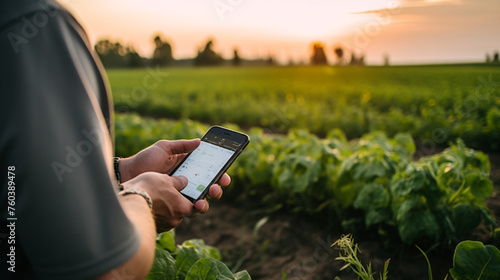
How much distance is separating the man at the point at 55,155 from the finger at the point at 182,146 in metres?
1.07

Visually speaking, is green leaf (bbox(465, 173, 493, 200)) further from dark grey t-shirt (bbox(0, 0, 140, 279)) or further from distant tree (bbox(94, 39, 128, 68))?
distant tree (bbox(94, 39, 128, 68))

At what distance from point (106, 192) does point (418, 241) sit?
2380 millimetres

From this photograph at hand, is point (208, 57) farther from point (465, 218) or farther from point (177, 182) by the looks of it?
point (177, 182)

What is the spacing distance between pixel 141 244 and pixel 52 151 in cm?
31

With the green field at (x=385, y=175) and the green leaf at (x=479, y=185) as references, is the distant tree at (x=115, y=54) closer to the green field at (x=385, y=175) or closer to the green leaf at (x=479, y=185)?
the green field at (x=385, y=175)

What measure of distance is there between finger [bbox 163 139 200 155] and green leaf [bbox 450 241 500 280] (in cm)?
143

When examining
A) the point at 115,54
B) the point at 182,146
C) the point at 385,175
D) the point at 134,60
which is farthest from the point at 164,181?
the point at 115,54

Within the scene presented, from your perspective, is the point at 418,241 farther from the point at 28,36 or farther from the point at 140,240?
the point at 28,36

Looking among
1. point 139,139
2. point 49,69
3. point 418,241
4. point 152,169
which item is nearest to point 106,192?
point 49,69

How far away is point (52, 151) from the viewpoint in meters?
0.71

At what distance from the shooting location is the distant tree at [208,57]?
61144mm

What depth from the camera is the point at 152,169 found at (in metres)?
1.78

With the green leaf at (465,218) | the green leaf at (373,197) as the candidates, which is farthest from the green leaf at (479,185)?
the green leaf at (373,197)

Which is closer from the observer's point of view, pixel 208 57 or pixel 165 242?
pixel 165 242
